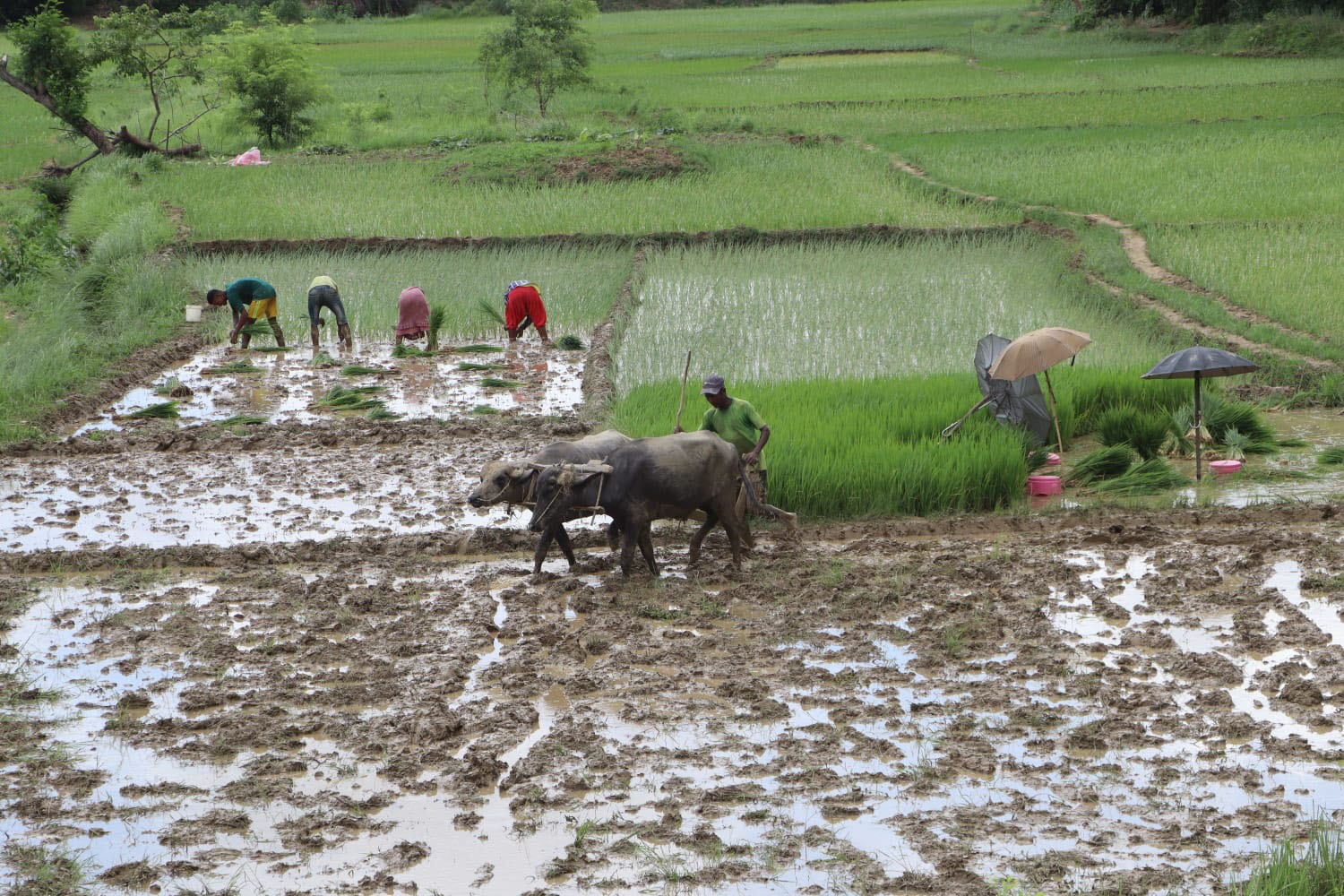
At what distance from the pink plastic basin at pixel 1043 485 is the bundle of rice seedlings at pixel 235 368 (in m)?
6.87

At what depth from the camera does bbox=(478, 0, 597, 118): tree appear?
88.0 feet

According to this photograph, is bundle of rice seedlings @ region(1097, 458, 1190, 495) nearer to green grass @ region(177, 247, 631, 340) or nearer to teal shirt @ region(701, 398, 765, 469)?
teal shirt @ region(701, 398, 765, 469)

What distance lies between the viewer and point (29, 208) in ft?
65.1

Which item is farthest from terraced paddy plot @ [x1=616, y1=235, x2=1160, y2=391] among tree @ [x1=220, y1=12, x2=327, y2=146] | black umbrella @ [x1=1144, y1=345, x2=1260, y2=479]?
tree @ [x1=220, y1=12, x2=327, y2=146]

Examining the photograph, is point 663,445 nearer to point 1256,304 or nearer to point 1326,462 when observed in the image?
point 1326,462

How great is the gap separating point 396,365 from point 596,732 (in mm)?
7228

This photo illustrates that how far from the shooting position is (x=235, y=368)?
11867 millimetres

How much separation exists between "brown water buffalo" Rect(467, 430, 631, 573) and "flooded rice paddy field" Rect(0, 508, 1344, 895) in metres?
0.21

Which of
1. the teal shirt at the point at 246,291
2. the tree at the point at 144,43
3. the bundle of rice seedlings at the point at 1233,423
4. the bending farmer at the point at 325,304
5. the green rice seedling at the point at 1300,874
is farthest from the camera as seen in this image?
the tree at the point at 144,43

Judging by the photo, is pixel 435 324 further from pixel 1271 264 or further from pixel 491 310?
pixel 1271 264

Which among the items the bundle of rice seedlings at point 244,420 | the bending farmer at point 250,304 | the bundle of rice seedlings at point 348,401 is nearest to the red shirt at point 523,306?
the bundle of rice seedlings at point 348,401

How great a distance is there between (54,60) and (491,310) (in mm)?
14542

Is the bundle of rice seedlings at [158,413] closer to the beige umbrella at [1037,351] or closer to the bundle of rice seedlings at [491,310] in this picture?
the bundle of rice seedlings at [491,310]

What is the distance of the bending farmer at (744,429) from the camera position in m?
7.21
